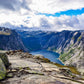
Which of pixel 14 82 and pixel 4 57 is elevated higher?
pixel 4 57

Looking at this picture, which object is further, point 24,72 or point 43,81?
point 24,72

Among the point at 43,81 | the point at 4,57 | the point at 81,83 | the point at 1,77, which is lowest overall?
the point at 81,83

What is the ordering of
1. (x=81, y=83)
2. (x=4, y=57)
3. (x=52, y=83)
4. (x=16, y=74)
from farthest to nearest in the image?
1. (x=4, y=57)
2. (x=16, y=74)
3. (x=81, y=83)
4. (x=52, y=83)

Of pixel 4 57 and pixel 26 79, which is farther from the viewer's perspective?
pixel 4 57

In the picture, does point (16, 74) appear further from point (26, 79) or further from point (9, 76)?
point (26, 79)

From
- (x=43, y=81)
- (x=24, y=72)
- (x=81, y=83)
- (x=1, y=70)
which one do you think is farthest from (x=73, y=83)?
(x=1, y=70)

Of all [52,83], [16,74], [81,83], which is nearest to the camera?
[52,83]

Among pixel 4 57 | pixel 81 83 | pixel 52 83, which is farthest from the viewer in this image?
pixel 4 57

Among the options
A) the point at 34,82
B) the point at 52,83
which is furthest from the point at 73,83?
the point at 34,82

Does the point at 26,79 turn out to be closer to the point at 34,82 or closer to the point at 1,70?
the point at 34,82
